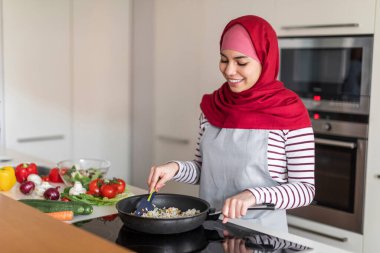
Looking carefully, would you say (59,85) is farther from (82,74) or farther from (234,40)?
(234,40)

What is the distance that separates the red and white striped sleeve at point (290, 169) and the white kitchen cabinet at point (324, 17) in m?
1.02

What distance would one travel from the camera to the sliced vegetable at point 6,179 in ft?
6.17

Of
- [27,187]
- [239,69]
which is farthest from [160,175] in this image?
[27,187]

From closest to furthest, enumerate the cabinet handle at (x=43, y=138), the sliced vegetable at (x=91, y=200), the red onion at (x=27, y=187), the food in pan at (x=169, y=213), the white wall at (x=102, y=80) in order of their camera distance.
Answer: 1. the food in pan at (x=169, y=213)
2. the sliced vegetable at (x=91, y=200)
3. the red onion at (x=27, y=187)
4. the cabinet handle at (x=43, y=138)
5. the white wall at (x=102, y=80)

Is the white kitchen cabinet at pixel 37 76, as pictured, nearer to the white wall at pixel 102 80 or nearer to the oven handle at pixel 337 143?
the white wall at pixel 102 80

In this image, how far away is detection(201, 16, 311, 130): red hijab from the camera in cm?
160

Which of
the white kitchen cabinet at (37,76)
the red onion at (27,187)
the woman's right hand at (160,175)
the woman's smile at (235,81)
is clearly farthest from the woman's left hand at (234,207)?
the white kitchen cabinet at (37,76)

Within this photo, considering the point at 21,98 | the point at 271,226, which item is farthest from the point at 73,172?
the point at 21,98

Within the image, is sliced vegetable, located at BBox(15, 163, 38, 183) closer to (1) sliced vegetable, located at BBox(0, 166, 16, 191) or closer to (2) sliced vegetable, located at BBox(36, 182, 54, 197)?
(1) sliced vegetable, located at BBox(0, 166, 16, 191)

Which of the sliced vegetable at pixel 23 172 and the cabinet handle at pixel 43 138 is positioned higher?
the sliced vegetable at pixel 23 172

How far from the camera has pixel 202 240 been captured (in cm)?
134

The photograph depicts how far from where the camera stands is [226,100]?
1.76 meters

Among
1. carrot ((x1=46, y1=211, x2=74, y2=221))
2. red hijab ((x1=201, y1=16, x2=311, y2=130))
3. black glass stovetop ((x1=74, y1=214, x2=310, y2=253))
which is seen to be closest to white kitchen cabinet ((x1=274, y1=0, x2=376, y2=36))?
red hijab ((x1=201, y1=16, x2=311, y2=130))

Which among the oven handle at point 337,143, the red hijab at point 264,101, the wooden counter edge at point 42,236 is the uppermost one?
the red hijab at point 264,101
